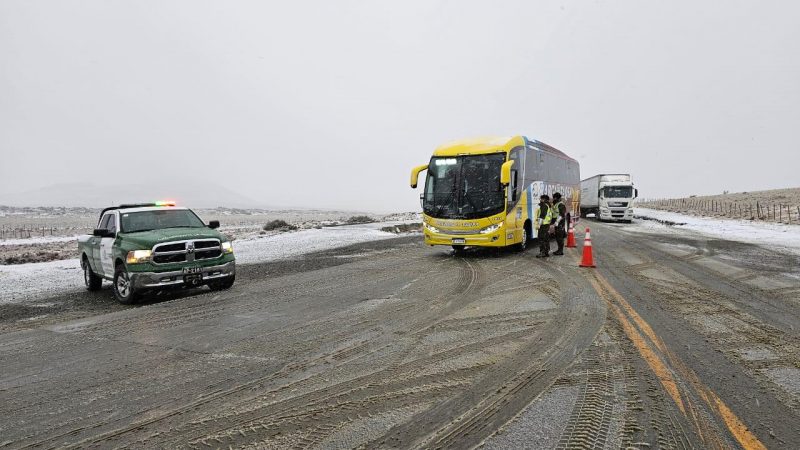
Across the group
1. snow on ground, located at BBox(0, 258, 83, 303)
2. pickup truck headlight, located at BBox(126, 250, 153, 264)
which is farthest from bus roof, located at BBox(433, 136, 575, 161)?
snow on ground, located at BBox(0, 258, 83, 303)

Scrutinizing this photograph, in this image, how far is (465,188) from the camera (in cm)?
1435

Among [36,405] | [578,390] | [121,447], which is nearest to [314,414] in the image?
[121,447]

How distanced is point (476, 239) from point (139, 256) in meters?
8.85

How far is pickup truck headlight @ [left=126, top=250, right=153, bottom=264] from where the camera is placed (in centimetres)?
865

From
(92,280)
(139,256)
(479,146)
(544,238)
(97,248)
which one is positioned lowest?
(92,280)

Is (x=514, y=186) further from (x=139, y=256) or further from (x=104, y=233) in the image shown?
(x=104, y=233)

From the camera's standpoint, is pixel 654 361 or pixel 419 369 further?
pixel 654 361

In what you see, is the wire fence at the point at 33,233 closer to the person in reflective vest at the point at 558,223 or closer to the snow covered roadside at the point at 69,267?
the snow covered roadside at the point at 69,267

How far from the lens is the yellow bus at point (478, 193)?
547 inches

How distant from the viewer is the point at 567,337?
217 inches

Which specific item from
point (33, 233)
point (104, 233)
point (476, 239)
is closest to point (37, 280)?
point (104, 233)

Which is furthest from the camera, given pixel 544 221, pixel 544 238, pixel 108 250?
pixel 544 238

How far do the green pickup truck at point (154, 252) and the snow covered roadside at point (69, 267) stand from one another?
137 cm

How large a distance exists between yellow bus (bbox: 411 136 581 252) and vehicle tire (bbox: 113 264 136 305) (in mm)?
8396
